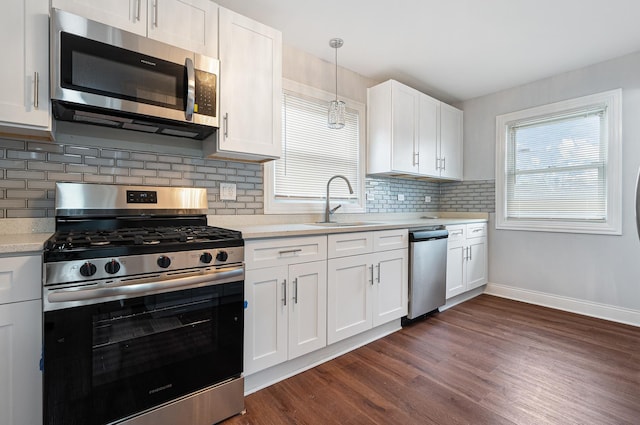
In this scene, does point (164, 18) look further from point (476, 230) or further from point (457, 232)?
point (476, 230)

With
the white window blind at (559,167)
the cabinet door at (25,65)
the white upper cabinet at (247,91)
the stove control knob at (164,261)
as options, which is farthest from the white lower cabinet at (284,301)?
the white window blind at (559,167)

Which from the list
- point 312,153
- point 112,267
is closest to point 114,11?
point 112,267

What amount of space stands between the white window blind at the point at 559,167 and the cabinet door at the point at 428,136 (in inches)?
36.3

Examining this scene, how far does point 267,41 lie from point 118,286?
1.78 metres

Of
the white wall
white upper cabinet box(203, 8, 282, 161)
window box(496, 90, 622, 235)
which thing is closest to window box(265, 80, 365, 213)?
white upper cabinet box(203, 8, 282, 161)

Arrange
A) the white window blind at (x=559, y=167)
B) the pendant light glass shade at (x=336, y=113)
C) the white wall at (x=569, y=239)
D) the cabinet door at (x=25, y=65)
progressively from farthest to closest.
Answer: the white window blind at (x=559, y=167) < the white wall at (x=569, y=239) < the pendant light glass shade at (x=336, y=113) < the cabinet door at (x=25, y=65)

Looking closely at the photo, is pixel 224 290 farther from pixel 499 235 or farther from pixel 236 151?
pixel 499 235

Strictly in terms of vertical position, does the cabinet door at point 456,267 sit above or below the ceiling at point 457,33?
below

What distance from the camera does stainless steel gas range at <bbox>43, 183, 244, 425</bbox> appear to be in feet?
3.87

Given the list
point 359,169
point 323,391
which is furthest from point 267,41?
point 323,391

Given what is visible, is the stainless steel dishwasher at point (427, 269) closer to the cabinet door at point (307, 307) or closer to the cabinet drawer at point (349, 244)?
the cabinet drawer at point (349, 244)

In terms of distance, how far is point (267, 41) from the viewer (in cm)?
213

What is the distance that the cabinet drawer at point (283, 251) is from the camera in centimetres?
178

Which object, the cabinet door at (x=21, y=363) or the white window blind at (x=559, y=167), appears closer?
the cabinet door at (x=21, y=363)
